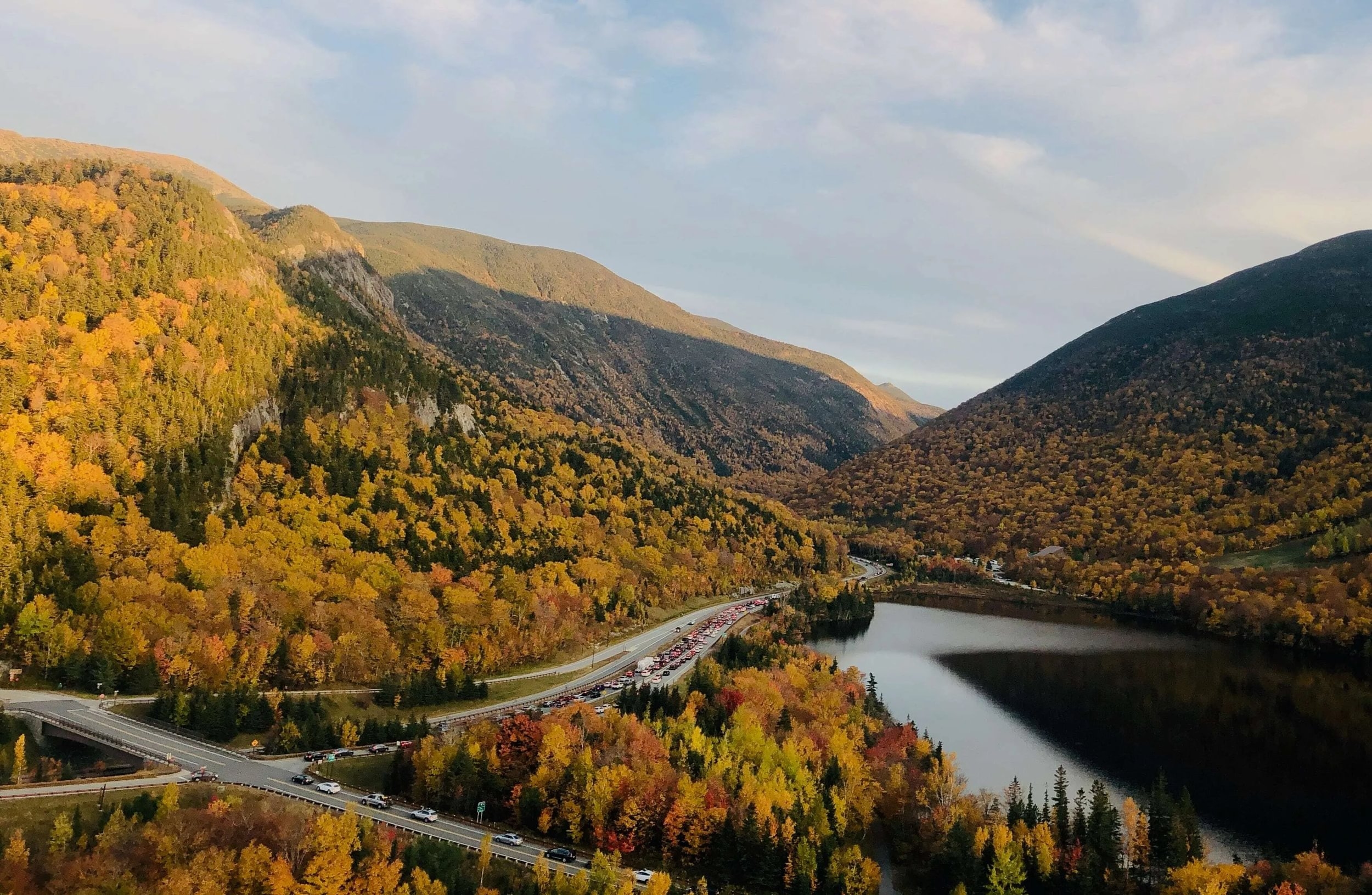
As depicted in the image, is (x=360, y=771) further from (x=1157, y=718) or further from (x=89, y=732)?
(x=1157, y=718)

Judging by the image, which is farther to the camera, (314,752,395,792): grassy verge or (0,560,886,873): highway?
(314,752,395,792): grassy verge

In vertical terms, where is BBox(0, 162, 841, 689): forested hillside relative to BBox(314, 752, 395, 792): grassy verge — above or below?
above

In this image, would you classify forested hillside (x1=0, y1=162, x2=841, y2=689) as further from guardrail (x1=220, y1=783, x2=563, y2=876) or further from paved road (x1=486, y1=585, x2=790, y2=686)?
guardrail (x1=220, y1=783, x2=563, y2=876)

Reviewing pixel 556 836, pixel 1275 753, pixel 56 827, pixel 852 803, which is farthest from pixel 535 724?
pixel 1275 753

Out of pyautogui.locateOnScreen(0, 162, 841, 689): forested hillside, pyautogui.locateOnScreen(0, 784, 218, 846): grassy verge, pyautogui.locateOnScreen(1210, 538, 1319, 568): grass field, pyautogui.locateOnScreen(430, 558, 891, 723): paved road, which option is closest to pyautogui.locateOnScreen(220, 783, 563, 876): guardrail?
pyautogui.locateOnScreen(0, 784, 218, 846): grassy verge

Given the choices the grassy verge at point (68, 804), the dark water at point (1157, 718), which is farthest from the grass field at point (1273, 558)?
the grassy verge at point (68, 804)

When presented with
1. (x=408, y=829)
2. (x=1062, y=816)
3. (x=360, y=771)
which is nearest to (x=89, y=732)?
(x=360, y=771)
